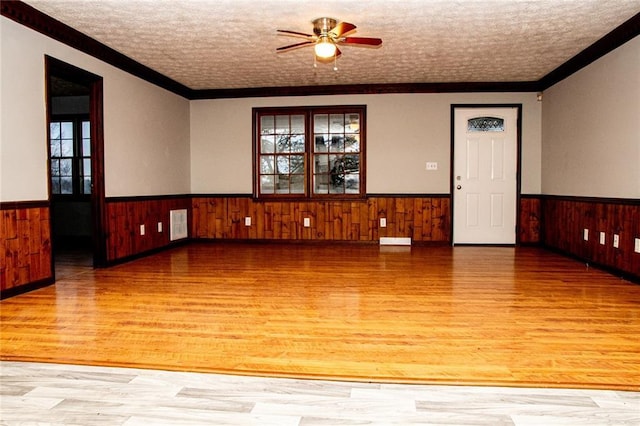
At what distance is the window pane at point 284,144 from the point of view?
7543 millimetres

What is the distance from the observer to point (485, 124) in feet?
23.6

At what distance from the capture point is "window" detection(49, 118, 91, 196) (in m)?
7.65

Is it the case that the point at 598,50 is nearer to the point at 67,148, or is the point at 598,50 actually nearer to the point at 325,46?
the point at 325,46

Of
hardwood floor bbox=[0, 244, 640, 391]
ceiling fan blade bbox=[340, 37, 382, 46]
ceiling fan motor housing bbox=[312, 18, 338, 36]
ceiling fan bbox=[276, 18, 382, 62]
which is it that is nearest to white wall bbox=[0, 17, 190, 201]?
hardwood floor bbox=[0, 244, 640, 391]

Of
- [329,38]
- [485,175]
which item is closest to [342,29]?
[329,38]

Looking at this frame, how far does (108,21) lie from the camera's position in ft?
14.5

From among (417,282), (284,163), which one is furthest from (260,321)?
(284,163)

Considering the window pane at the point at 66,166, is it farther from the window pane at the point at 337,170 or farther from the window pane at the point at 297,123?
the window pane at the point at 337,170

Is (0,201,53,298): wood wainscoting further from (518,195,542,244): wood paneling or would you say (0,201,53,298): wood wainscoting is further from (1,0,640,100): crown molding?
(518,195,542,244): wood paneling

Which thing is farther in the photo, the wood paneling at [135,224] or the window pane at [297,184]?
the window pane at [297,184]

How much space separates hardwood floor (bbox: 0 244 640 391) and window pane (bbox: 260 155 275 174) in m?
2.57

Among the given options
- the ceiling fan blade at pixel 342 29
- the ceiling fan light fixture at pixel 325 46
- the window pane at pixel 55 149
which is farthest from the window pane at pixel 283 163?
the window pane at pixel 55 149

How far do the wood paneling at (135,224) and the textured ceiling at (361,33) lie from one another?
177cm

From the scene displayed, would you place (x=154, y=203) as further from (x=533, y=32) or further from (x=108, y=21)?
(x=533, y=32)
